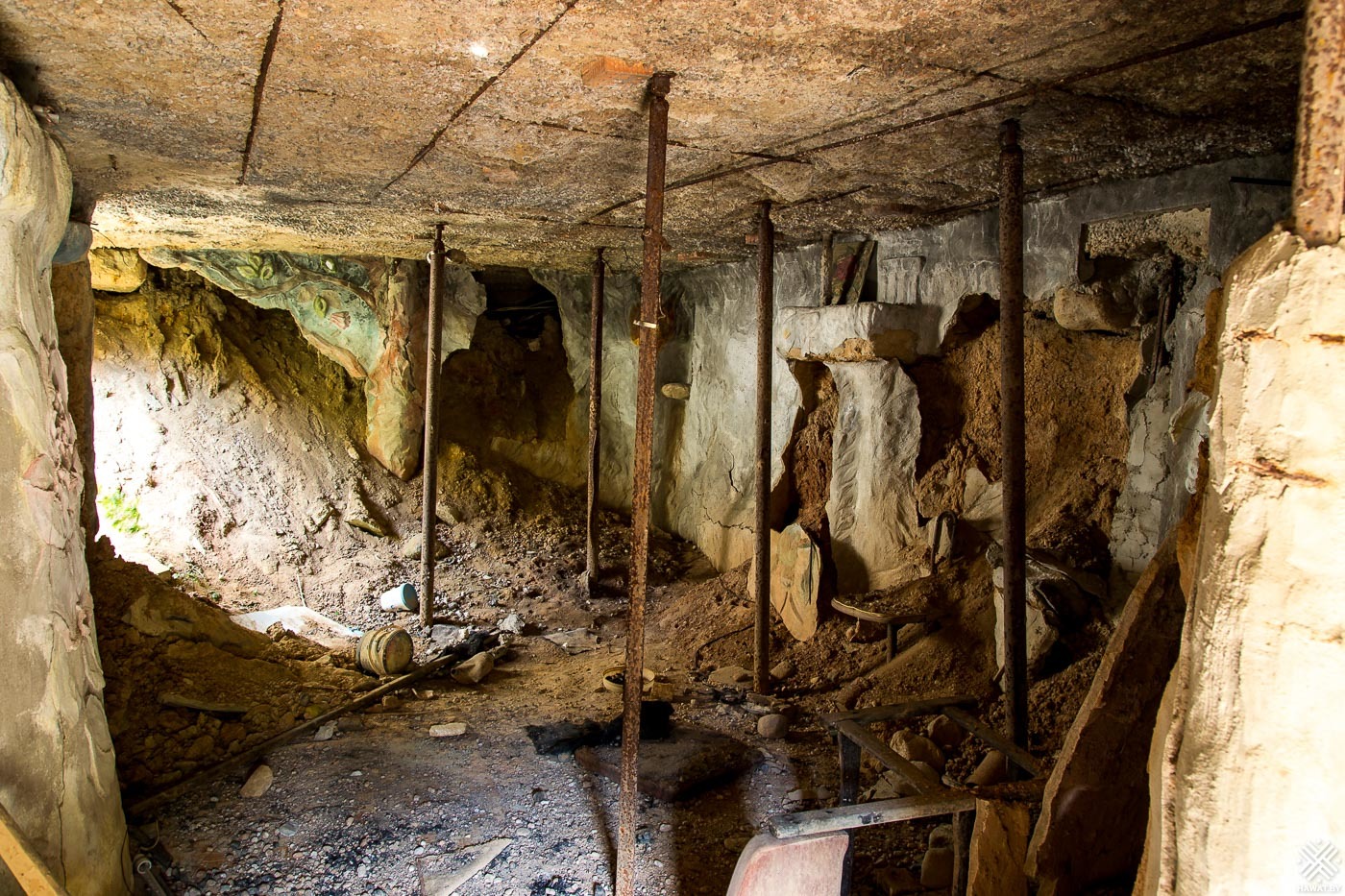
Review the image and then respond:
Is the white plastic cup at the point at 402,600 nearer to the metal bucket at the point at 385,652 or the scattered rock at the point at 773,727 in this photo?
the metal bucket at the point at 385,652

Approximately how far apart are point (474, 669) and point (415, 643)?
47.3 inches

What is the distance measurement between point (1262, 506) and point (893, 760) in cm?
187

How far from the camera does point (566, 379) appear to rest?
Result: 37.3ft

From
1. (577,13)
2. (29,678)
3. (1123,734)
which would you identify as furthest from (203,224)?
(1123,734)

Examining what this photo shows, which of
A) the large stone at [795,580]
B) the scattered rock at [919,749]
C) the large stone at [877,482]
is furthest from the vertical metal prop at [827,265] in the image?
the scattered rock at [919,749]

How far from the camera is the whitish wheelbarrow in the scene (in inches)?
96.6

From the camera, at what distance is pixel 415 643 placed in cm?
696

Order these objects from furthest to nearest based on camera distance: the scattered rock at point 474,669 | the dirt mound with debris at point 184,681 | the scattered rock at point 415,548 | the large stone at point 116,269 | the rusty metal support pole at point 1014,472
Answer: the scattered rock at point 415,548 < the large stone at point 116,269 < the scattered rock at point 474,669 < the dirt mound with debris at point 184,681 < the rusty metal support pole at point 1014,472

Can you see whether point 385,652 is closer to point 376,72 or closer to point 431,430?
point 431,430

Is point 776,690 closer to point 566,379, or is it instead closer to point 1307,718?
point 1307,718

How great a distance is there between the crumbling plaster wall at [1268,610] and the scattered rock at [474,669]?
5.00 metres

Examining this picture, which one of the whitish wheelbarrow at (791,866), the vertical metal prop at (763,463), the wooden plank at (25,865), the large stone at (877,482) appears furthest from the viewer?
the large stone at (877,482)

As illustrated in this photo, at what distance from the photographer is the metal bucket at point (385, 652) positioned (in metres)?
5.83

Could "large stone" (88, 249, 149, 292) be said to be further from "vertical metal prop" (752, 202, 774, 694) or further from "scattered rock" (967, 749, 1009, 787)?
"scattered rock" (967, 749, 1009, 787)
